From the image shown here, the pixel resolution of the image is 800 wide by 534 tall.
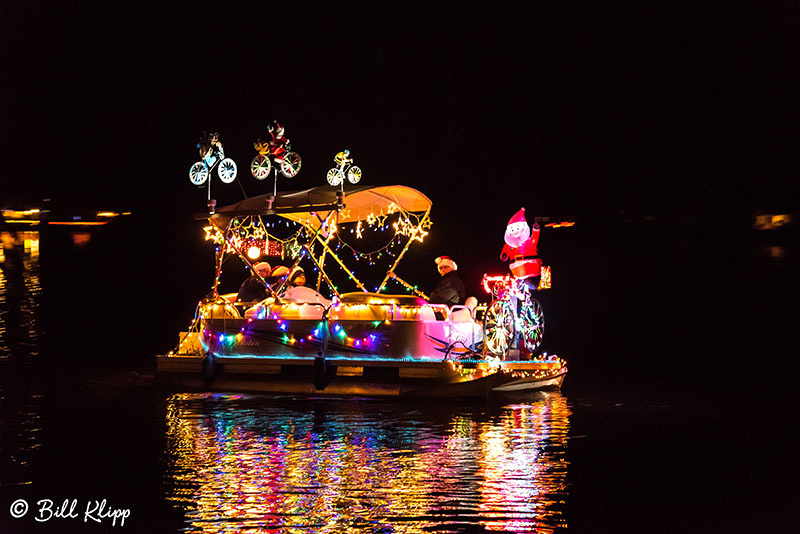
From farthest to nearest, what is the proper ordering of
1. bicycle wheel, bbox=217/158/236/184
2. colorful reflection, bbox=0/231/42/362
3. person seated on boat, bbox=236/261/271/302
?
colorful reflection, bbox=0/231/42/362 < person seated on boat, bbox=236/261/271/302 < bicycle wheel, bbox=217/158/236/184

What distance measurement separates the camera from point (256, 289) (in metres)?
18.2

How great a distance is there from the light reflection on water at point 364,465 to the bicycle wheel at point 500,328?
113 centimetres

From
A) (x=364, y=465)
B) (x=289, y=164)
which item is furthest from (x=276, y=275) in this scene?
(x=364, y=465)

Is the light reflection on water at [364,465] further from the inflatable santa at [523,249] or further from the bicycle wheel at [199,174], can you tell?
the bicycle wheel at [199,174]

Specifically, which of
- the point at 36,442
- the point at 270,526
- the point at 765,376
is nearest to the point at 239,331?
the point at 36,442

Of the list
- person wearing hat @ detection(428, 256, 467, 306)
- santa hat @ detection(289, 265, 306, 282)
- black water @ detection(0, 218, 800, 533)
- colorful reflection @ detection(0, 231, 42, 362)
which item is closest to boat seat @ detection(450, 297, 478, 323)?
person wearing hat @ detection(428, 256, 467, 306)

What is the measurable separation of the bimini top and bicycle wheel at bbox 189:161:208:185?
662mm

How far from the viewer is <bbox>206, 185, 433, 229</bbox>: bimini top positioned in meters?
17.4

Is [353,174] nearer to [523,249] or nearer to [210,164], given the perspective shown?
[210,164]

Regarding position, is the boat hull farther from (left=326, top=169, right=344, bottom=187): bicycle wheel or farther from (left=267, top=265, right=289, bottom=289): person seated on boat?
(left=326, top=169, right=344, bottom=187): bicycle wheel

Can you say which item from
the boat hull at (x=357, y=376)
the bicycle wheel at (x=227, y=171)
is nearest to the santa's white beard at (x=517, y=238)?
the boat hull at (x=357, y=376)

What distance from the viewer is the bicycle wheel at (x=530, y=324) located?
17.9 meters

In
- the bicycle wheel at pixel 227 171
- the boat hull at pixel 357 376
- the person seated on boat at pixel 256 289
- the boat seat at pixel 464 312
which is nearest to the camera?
the boat hull at pixel 357 376

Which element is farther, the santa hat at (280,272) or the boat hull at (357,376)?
the santa hat at (280,272)
